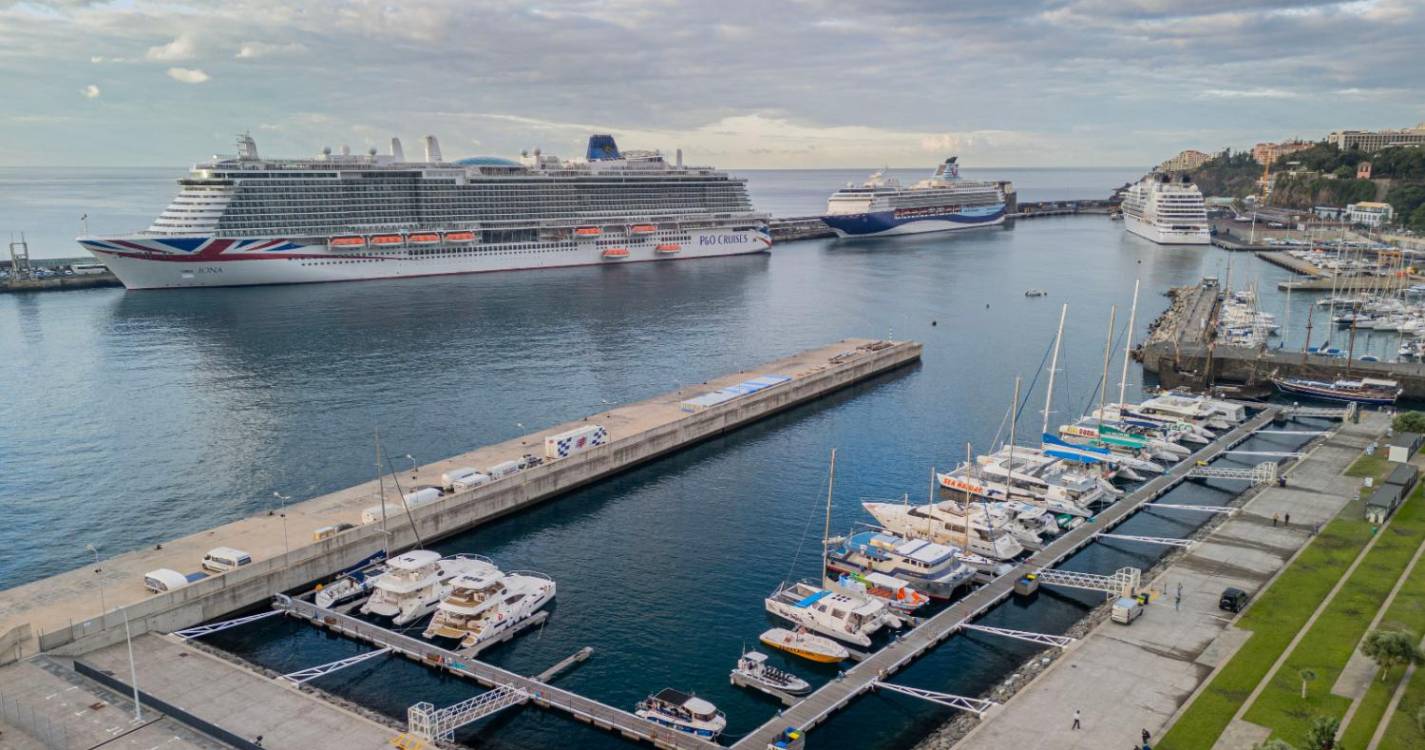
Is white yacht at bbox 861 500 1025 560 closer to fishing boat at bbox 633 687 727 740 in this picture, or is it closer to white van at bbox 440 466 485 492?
fishing boat at bbox 633 687 727 740

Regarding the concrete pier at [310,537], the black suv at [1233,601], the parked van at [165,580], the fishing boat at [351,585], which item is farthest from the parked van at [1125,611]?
the parked van at [165,580]

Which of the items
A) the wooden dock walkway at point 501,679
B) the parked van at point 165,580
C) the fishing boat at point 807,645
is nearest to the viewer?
the wooden dock walkway at point 501,679

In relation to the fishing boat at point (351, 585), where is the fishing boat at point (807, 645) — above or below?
below

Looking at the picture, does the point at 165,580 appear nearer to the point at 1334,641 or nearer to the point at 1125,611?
the point at 1125,611

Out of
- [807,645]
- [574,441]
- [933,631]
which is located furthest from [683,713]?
[574,441]

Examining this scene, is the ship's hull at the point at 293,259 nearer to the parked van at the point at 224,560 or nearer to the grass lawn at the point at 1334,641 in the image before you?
the parked van at the point at 224,560

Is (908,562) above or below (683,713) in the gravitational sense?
above

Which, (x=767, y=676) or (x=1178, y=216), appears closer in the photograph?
(x=767, y=676)
